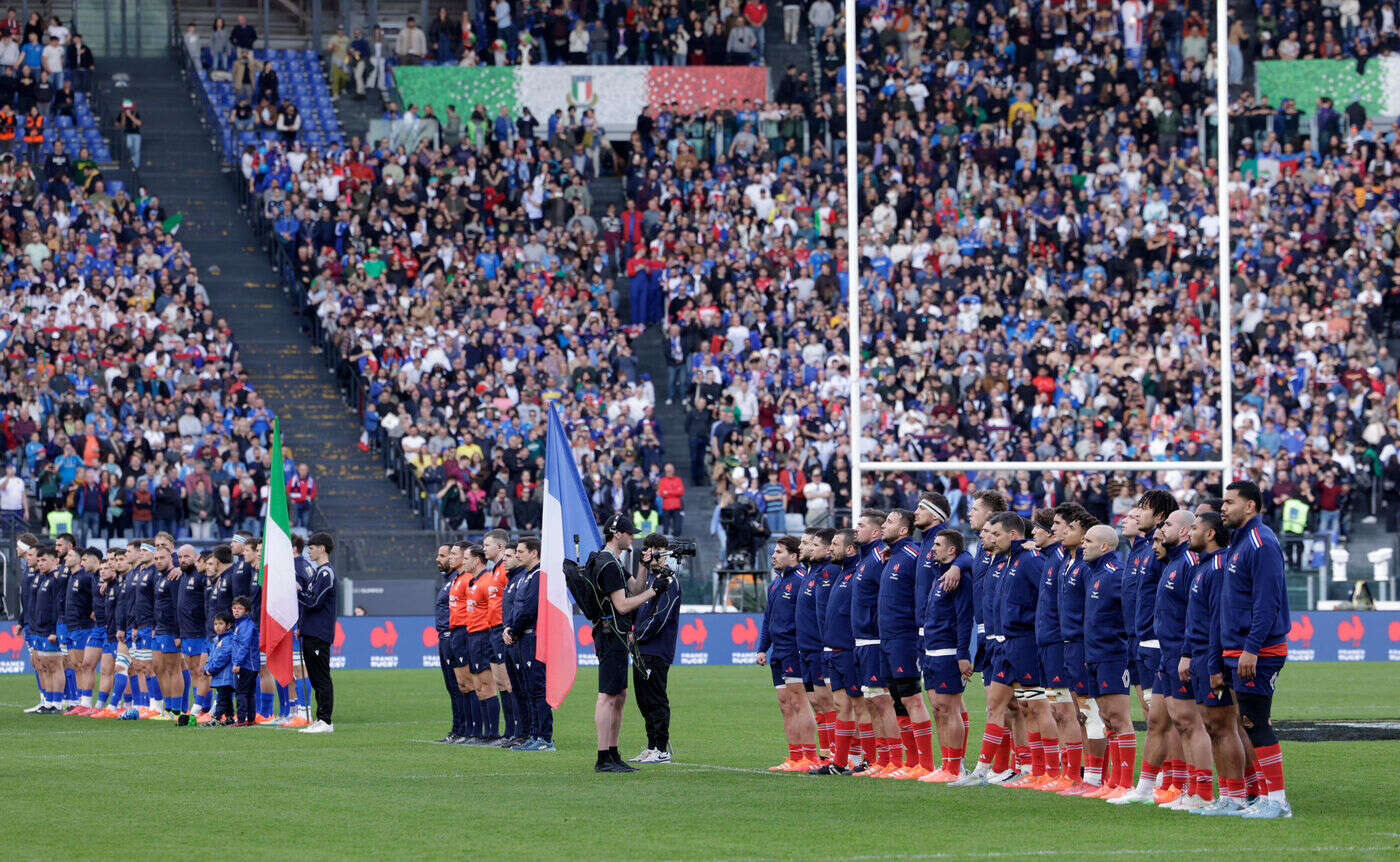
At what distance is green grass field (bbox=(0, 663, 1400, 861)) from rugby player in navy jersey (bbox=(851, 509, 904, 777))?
0.58 meters

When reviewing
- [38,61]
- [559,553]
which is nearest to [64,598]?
[559,553]

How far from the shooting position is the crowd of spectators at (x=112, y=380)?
29.2 meters

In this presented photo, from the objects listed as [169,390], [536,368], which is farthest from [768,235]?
[169,390]

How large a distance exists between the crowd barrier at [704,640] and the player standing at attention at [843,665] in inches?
499

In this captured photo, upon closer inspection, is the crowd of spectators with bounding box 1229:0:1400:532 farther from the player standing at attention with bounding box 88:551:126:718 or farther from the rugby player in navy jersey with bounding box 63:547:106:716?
the rugby player in navy jersey with bounding box 63:547:106:716

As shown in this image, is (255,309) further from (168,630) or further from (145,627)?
(168,630)

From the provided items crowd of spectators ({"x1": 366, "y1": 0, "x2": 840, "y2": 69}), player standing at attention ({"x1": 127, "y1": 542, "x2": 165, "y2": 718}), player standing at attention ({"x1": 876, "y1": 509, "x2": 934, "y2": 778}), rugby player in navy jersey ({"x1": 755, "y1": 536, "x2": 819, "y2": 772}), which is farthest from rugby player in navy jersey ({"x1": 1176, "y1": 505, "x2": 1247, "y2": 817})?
crowd of spectators ({"x1": 366, "y1": 0, "x2": 840, "y2": 69})

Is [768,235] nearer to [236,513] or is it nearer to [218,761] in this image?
[236,513]

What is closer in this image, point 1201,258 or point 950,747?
point 950,747

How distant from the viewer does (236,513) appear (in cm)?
2969

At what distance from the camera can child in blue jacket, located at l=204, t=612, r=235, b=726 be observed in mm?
19781

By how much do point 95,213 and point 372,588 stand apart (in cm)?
1010

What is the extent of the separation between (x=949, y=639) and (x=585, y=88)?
94.0 feet

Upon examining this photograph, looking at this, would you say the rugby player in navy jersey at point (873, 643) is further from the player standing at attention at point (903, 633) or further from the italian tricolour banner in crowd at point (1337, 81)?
the italian tricolour banner in crowd at point (1337, 81)
